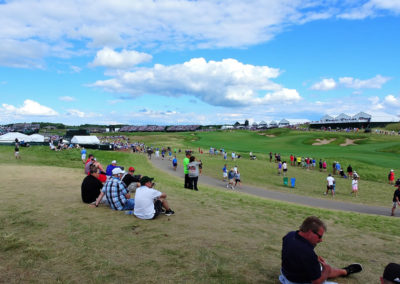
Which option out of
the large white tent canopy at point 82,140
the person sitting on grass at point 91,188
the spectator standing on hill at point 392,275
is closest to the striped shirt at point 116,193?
the person sitting on grass at point 91,188

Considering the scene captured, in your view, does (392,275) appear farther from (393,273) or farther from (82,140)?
(82,140)

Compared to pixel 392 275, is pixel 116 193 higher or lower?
lower

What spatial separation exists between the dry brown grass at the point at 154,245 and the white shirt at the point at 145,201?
9.5 inches

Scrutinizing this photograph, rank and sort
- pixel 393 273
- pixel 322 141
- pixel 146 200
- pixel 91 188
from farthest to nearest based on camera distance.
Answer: pixel 322 141 < pixel 91 188 < pixel 146 200 < pixel 393 273

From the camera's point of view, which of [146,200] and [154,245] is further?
[146,200]

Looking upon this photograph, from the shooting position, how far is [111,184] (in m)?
8.22

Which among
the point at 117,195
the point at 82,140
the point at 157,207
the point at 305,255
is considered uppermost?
the point at 82,140

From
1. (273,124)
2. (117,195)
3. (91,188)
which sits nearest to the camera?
(117,195)

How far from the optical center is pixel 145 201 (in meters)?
7.53

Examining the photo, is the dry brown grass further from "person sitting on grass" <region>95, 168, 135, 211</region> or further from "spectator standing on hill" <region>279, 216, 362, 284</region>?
"spectator standing on hill" <region>279, 216, 362, 284</region>

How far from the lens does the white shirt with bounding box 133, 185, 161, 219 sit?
7.45 m

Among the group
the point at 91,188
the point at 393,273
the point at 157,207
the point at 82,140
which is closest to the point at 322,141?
the point at 82,140

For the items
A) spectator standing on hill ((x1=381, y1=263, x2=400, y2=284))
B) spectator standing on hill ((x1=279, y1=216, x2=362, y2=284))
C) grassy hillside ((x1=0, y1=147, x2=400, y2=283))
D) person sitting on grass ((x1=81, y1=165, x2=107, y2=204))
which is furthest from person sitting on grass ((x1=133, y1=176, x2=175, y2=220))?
spectator standing on hill ((x1=381, y1=263, x2=400, y2=284))

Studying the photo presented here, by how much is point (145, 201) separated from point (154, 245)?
187 centimetres
